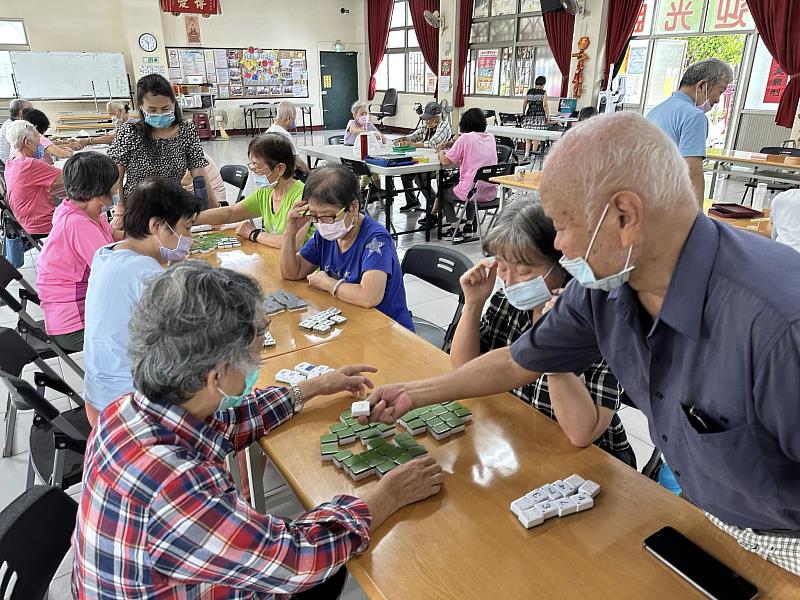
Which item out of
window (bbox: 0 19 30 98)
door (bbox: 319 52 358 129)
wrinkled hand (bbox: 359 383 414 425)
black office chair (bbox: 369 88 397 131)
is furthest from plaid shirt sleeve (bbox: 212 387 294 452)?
door (bbox: 319 52 358 129)

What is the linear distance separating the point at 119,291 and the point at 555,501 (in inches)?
62.6

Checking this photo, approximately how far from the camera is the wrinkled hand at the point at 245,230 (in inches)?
143

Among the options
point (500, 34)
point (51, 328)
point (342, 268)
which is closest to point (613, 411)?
point (342, 268)

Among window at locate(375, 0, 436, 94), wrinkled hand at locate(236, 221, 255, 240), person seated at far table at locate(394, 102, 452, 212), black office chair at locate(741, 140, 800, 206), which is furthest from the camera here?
window at locate(375, 0, 436, 94)

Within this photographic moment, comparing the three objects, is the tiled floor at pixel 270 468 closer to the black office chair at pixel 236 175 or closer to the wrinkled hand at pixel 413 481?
the wrinkled hand at pixel 413 481

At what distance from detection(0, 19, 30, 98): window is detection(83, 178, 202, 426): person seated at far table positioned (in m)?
13.3

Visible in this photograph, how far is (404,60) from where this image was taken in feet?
51.0

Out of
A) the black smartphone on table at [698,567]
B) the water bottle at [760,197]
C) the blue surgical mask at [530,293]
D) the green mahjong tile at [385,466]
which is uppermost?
the blue surgical mask at [530,293]

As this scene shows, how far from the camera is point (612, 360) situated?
1.22 metres

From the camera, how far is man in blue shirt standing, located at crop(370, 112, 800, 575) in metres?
0.90

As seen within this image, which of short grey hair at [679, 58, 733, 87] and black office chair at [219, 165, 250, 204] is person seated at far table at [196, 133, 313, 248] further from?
short grey hair at [679, 58, 733, 87]

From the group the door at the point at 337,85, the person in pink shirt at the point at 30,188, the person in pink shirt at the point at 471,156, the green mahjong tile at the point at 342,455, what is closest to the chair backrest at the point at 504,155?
the person in pink shirt at the point at 471,156

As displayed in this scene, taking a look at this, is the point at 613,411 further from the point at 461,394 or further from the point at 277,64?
the point at 277,64

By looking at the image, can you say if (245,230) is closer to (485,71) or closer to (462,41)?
(462,41)
